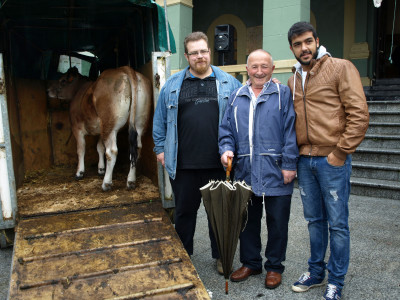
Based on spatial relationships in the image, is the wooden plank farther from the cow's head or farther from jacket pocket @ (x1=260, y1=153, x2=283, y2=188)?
the cow's head

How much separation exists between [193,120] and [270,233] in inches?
45.9

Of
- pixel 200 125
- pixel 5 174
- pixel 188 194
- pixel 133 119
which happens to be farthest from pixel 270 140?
pixel 5 174

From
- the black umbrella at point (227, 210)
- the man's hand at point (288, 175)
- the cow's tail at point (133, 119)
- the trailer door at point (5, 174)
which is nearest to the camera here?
the black umbrella at point (227, 210)

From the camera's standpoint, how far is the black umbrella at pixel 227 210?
9.32 ft

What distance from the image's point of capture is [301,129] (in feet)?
9.64

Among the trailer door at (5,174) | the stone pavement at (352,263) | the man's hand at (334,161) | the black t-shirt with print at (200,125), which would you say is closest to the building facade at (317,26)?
the stone pavement at (352,263)

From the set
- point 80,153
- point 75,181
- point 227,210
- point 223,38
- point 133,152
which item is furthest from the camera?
point 223,38

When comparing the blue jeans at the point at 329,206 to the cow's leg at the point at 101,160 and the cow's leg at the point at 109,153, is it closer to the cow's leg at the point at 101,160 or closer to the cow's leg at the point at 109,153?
the cow's leg at the point at 109,153

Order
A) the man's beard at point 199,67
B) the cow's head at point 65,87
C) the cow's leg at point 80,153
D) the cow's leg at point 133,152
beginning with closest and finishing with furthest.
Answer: the man's beard at point 199,67 → the cow's leg at point 133,152 → the cow's leg at point 80,153 → the cow's head at point 65,87

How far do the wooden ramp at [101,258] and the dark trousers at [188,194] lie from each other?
0.15m

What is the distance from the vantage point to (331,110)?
9.13 feet

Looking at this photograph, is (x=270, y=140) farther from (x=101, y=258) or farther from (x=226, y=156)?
(x=101, y=258)

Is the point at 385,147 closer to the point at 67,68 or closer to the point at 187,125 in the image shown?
the point at 187,125

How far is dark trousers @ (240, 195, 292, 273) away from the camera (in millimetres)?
3082
